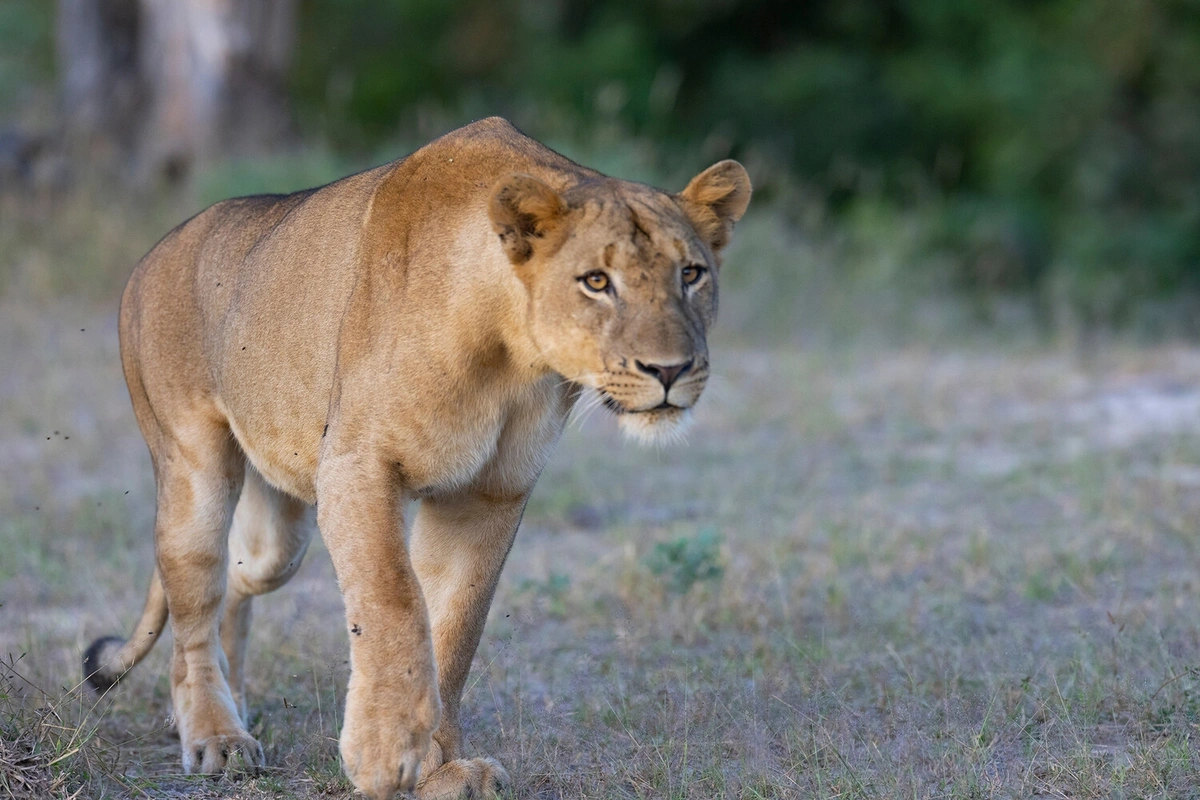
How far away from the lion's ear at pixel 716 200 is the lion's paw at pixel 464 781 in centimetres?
132

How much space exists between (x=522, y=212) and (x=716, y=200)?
0.54 meters

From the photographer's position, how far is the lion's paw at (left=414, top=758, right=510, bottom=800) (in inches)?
135

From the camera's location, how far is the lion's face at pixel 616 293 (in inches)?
124

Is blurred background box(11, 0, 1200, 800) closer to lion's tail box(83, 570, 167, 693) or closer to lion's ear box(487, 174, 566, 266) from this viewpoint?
lion's tail box(83, 570, 167, 693)

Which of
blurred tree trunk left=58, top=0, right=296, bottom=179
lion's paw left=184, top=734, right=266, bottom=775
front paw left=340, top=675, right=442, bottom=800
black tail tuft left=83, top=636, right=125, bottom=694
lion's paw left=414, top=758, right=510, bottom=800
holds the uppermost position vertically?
blurred tree trunk left=58, top=0, right=296, bottom=179

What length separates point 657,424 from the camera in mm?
3229

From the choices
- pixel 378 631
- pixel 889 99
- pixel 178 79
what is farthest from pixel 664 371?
pixel 889 99

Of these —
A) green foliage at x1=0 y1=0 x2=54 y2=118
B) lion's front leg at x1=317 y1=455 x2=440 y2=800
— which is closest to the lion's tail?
lion's front leg at x1=317 y1=455 x2=440 y2=800

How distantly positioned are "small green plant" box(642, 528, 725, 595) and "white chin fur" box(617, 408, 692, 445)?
1.97m

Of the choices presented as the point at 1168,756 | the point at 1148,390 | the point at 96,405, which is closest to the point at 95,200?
the point at 96,405

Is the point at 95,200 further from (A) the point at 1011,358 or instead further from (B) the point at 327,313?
(B) the point at 327,313

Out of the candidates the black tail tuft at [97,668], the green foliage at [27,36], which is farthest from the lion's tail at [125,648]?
the green foliage at [27,36]

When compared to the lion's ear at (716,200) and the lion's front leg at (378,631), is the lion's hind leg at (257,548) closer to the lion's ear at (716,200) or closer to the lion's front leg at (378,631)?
the lion's front leg at (378,631)

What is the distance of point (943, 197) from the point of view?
1911 cm
